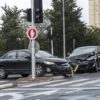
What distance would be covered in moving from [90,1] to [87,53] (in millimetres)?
85970

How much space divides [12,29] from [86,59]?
134 feet

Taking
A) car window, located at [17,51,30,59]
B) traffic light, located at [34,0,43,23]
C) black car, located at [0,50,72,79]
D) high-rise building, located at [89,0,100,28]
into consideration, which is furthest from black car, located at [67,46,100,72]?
high-rise building, located at [89,0,100,28]

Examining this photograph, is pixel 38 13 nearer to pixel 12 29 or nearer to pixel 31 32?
pixel 31 32

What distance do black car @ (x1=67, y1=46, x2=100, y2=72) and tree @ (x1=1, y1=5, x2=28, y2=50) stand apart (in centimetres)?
3691

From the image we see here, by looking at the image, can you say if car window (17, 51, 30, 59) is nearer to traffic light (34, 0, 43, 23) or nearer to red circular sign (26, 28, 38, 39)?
red circular sign (26, 28, 38, 39)

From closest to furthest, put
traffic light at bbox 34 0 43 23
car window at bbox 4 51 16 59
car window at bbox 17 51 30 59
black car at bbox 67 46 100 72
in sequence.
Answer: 1. traffic light at bbox 34 0 43 23
2. car window at bbox 17 51 30 59
3. car window at bbox 4 51 16 59
4. black car at bbox 67 46 100 72

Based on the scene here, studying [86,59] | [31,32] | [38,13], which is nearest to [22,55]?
[31,32]

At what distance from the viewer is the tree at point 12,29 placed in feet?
220

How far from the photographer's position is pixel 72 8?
67062 mm

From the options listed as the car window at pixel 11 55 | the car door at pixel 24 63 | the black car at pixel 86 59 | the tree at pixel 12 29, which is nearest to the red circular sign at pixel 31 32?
the car door at pixel 24 63

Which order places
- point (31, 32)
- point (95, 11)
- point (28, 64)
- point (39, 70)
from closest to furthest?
point (31, 32) → point (39, 70) → point (28, 64) → point (95, 11)

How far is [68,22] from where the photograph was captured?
220ft

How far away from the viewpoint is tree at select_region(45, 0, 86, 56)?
66.1 meters

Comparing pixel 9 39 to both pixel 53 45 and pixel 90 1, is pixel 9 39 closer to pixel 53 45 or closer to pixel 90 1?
pixel 53 45
